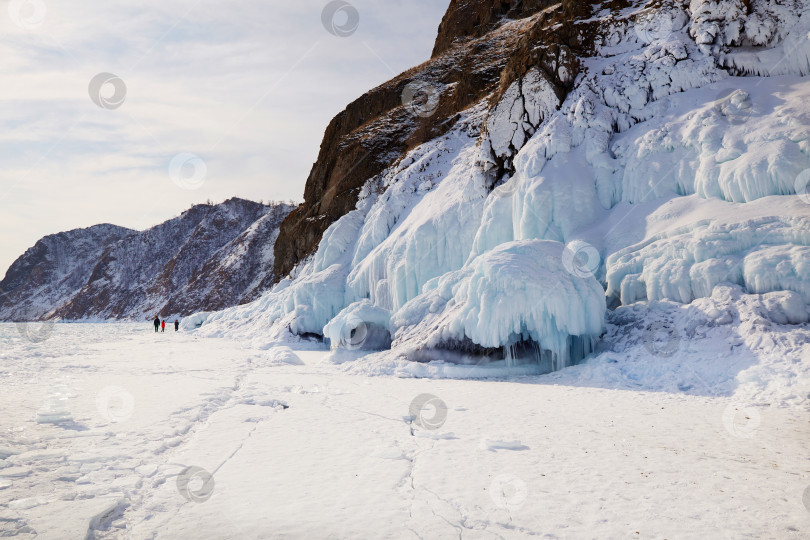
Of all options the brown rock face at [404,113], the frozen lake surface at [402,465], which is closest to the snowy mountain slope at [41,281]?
the brown rock face at [404,113]

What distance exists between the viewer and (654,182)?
16562 millimetres

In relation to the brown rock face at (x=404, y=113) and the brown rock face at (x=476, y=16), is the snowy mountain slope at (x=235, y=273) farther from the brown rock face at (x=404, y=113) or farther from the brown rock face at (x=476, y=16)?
the brown rock face at (x=476, y=16)

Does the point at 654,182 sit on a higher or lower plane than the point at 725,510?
higher

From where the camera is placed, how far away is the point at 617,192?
707 inches

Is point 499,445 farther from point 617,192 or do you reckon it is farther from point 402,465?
point 617,192

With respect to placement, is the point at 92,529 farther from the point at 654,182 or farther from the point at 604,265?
the point at 654,182

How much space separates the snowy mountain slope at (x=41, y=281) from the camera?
17250 centimetres

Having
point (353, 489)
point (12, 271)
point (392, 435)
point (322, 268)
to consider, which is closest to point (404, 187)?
point (322, 268)

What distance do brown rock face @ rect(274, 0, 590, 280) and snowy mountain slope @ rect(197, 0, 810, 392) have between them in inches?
170

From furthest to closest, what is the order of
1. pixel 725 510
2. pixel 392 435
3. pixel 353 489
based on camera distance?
pixel 392 435, pixel 353 489, pixel 725 510

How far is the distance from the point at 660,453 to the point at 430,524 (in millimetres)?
3971

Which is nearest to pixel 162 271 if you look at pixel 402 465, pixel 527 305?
pixel 527 305

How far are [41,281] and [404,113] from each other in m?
208

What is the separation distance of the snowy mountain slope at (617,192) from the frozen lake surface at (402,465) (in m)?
4.20
